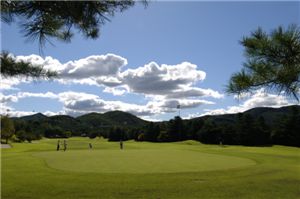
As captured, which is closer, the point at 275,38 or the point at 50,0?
the point at 50,0

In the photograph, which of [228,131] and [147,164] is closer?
[147,164]

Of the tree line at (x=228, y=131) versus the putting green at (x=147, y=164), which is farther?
the tree line at (x=228, y=131)

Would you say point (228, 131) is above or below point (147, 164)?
above

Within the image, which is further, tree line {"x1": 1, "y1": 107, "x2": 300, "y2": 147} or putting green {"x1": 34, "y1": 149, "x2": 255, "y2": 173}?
tree line {"x1": 1, "y1": 107, "x2": 300, "y2": 147}

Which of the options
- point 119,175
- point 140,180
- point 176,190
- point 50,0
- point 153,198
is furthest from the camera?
point 119,175

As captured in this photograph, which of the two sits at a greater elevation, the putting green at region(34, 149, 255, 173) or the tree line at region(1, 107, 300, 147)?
the tree line at region(1, 107, 300, 147)

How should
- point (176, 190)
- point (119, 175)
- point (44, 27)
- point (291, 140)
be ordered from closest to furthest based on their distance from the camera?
point (44, 27)
point (176, 190)
point (119, 175)
point (291, 140)

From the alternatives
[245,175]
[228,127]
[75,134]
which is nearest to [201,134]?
[228,127]

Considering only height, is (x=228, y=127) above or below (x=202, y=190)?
above

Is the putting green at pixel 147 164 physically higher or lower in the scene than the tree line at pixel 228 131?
lower

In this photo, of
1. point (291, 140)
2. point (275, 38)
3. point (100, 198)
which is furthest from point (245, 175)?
point (291, 140)

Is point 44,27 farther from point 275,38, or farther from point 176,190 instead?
point 176,190

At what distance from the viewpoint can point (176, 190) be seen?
13352mm

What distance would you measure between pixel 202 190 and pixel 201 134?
224 feet
